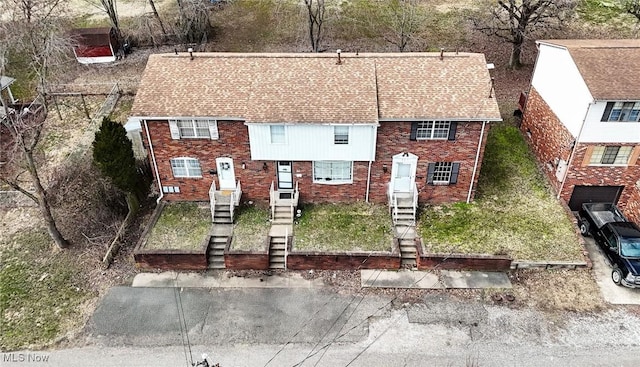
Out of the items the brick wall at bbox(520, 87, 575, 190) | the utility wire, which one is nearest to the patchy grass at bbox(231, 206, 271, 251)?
the utility wire

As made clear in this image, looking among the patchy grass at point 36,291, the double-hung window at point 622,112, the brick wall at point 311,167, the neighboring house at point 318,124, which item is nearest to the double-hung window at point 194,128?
the neighboring house at point 318,124

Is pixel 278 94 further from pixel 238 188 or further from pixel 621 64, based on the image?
pixel 621 64

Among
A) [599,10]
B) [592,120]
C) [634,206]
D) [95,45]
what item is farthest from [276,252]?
[599,10]

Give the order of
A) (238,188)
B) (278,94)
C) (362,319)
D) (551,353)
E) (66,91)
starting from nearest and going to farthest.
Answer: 1. (551,353)
2. (362,319)
3. (278,94)
4. (238,188)
5. (66,91)

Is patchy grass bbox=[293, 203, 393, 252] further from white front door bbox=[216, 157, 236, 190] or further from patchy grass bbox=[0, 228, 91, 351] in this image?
patchy grass bbox=[0, 228, 91, 351]

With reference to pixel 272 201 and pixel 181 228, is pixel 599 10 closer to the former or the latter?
pixel 272 201

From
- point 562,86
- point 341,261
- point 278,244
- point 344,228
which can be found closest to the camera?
point 341,261

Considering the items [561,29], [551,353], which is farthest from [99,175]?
[561,29]

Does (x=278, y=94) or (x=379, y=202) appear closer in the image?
(x=278, y=94)
